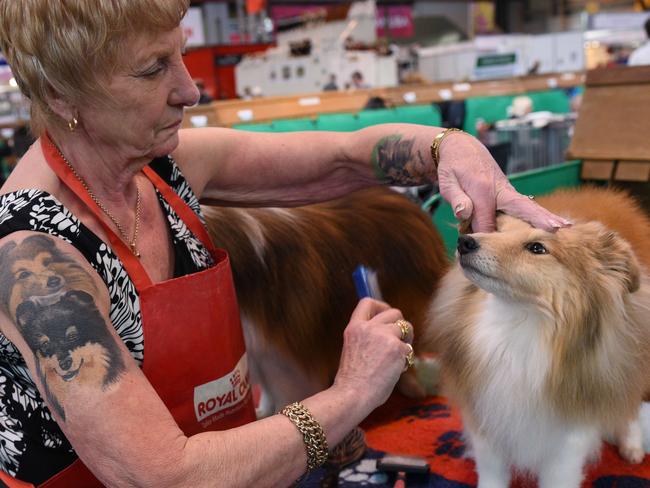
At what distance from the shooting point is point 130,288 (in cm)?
109

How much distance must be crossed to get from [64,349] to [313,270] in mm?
967

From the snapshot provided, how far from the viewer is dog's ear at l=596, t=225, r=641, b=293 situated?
128 centimetres

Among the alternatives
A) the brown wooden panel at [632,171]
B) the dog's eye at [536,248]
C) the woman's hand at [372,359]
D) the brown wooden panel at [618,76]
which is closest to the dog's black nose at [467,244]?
the dog's eye at [536,248]

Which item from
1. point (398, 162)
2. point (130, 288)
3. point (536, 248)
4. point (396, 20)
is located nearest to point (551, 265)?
point (536, 248)

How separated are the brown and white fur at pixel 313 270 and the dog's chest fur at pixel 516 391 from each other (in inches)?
16.3

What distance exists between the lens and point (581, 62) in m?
9.56

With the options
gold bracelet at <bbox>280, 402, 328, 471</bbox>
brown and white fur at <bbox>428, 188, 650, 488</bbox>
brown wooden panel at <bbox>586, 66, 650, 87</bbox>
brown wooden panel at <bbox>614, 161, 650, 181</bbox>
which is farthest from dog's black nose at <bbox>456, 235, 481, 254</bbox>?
brown wooden panel at <bbox>586, 66, 650, 87</bbox>

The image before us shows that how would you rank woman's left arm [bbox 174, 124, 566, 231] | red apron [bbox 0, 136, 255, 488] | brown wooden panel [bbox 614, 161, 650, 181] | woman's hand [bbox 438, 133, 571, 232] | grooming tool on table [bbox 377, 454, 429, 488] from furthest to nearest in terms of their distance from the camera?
1. brown wooden panel [bbox 614, 161, 650, 181]
2. grooming tool on table [bbox 377, 454, 429, 488]
3. woman's left arm [bbox 174, 124, 566, 231]
4. woman's hand [bbox 438, 133, 571, 232]
5. red apron [bbox 0, 136, 255, 488]

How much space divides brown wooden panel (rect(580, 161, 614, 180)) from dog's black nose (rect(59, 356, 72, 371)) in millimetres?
2015

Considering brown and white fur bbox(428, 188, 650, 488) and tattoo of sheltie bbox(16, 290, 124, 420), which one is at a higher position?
tattoo of sheltie bbox(16, 290, 124, 420)

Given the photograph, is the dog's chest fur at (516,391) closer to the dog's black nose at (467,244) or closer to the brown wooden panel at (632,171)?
the dog's black nose at (467,244)

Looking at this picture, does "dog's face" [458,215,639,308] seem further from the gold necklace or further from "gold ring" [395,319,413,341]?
A: the gold necklace

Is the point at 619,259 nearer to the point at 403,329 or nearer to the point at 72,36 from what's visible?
the point at 403,329

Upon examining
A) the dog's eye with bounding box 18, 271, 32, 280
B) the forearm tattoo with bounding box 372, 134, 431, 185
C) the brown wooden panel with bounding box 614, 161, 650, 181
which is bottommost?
the brown wooden panel with bounding box 614, 161, 650, 181
